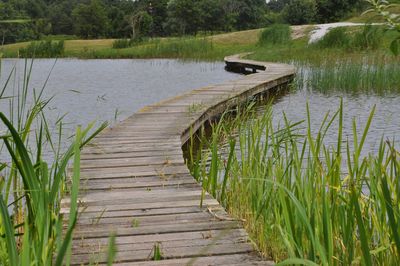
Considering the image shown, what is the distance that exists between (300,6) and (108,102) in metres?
39.5

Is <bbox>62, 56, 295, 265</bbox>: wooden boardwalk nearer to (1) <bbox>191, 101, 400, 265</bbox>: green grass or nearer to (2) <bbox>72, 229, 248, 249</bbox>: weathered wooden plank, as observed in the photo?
(2) <bbox>72, 229, 248, 249</bbox>: weathered wooden plank

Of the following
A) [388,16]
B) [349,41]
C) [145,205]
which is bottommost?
[145,205]

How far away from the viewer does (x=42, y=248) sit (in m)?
1.63

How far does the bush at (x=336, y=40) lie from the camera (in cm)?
1749

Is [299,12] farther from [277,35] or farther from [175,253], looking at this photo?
[175,253]

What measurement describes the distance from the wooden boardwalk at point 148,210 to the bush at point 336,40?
42.3ft

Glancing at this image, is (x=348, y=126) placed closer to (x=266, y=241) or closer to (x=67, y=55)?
(x=266, y=241)

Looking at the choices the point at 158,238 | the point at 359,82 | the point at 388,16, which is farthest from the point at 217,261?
the point at 359,82

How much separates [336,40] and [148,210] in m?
16.2

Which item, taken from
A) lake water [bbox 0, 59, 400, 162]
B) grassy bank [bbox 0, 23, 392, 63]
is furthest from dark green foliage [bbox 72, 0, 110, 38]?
lake water [bbox 0, 59, 400, 162]

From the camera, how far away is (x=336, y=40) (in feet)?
59.7

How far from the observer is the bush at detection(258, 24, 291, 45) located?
23062 mm

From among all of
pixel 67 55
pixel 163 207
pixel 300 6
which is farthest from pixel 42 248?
pixel 300 6

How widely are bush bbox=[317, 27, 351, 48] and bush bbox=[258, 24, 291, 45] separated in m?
4.12
